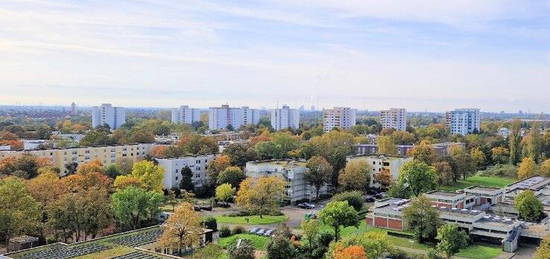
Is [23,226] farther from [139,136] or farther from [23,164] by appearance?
[139,136]

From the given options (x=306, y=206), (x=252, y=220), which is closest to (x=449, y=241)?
(x=252, y=220)

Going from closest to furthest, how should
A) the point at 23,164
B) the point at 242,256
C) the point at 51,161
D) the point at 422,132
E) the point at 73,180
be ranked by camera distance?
1. the point at 242,256
2. the point at 73,180
3. the point at 23,164
4. the point at 51,161
5. the point at 422,132

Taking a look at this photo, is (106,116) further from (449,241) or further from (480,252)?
(449,241)

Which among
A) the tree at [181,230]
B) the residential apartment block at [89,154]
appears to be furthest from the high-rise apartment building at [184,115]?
the tree at [181,230]

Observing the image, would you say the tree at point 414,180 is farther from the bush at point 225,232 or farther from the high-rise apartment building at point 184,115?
the high-rise apartment building at point 184,115

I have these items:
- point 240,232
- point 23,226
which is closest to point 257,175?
point 240,232

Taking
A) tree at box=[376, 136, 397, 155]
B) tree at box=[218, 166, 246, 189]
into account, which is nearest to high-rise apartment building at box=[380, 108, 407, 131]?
tree at box=[376, 136, 397, 155]
